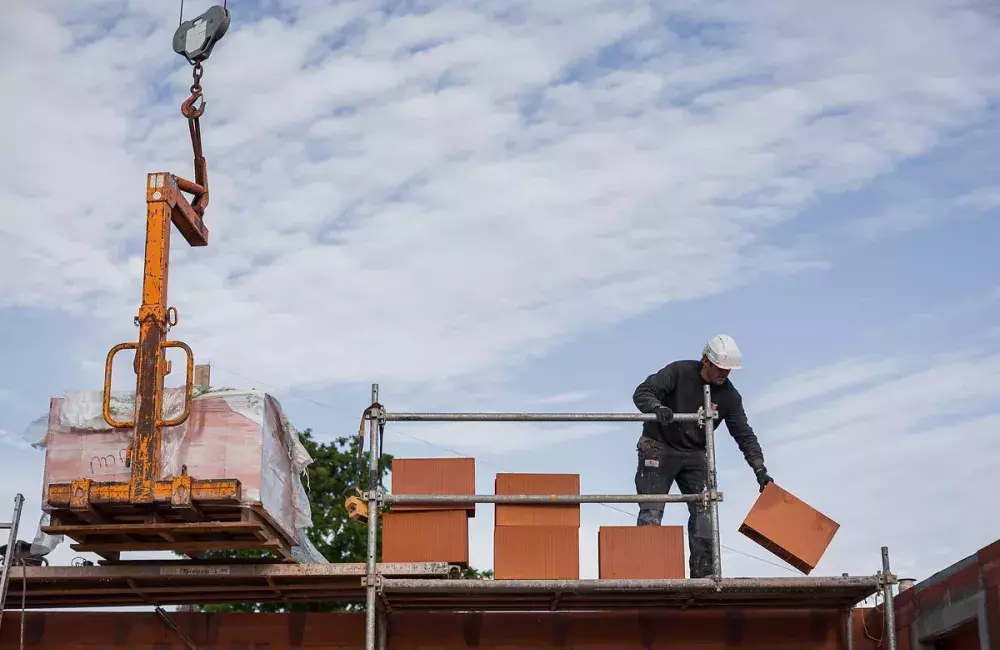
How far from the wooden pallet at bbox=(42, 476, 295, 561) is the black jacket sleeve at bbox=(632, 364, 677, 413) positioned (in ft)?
9.13

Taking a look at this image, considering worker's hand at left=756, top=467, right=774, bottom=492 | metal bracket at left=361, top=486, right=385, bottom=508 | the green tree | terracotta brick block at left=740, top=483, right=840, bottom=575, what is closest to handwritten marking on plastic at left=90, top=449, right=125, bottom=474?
metal bracket at left=361, top=486, right=385, bottom=508

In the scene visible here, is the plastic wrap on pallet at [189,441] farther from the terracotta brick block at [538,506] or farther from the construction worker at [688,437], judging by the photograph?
the construction worker at [688,437]

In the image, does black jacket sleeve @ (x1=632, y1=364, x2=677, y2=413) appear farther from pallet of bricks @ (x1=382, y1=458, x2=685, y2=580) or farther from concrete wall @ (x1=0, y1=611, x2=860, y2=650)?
concrete wall @ (x1=0, y1=611, x2=860, y2=650)

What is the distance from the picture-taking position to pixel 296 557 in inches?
377

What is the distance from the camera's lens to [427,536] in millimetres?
8969

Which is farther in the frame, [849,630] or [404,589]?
[849,630]

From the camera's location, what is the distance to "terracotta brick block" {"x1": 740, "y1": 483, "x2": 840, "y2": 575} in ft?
29.7

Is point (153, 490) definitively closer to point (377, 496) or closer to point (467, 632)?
point (377, 496)

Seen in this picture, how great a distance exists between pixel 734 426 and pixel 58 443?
5.01m

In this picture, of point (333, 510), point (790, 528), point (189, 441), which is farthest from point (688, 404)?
point (333, 510)

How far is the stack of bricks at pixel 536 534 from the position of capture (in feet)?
29.0

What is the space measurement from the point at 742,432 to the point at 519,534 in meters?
2.16

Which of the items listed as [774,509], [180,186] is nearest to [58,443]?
[180,186]

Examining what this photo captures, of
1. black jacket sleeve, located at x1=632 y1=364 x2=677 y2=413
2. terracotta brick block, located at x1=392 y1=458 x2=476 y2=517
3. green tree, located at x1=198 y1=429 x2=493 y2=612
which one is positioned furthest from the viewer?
green tree, located at x1=198 y1=429 x2=493 y2=612
